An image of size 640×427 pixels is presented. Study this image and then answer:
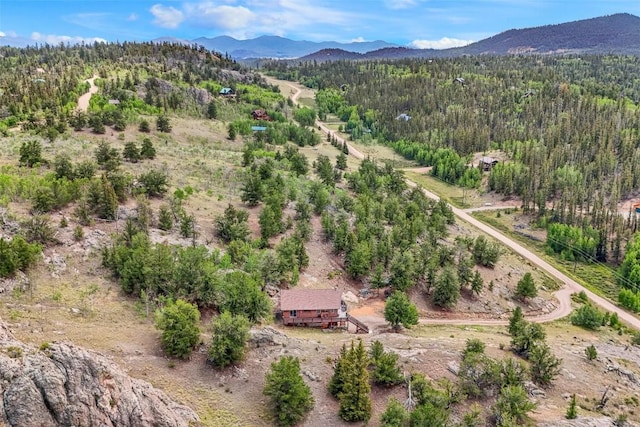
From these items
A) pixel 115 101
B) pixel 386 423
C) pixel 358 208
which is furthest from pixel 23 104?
pixel 386 423

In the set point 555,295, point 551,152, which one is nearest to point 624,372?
point 555,295

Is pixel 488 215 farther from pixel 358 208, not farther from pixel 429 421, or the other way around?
pixel 429 421

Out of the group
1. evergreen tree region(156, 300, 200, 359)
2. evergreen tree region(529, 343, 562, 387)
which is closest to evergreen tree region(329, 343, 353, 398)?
evergreen tree region(156, 300, 200, 359)

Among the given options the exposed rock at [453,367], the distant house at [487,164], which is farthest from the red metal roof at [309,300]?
the distant house at [487,164]

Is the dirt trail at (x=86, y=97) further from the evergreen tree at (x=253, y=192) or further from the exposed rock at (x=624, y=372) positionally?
the exposed rock at (x=624, y=372)

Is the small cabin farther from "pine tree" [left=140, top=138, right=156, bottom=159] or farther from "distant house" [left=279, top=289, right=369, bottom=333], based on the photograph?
"pine tree" [left=140, top=138, right=156, bottom=159]
